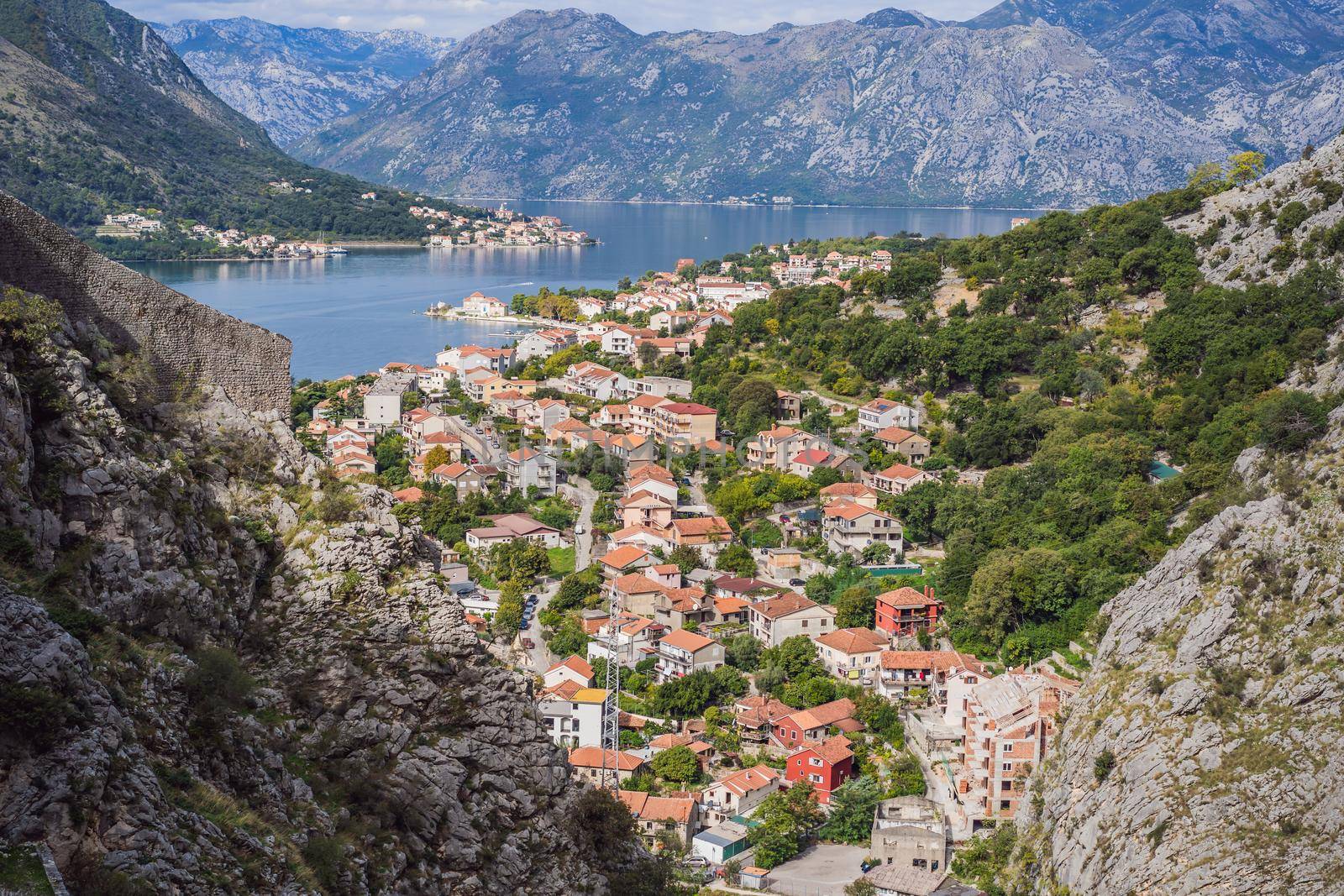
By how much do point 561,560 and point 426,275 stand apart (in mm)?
42518

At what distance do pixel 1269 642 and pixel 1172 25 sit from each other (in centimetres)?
12969

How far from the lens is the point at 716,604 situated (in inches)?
704

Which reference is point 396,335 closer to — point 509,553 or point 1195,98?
point 509,553

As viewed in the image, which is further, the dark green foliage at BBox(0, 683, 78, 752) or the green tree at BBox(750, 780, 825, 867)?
the green tree at BBox(750, 780, 825, 867)

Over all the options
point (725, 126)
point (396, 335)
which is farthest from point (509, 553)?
point (725, 126)

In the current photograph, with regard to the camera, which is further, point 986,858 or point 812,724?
point 812,724

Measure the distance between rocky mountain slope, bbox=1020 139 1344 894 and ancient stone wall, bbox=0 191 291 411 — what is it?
8.04 meters

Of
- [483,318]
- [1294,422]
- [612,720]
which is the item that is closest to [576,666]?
[612,720]

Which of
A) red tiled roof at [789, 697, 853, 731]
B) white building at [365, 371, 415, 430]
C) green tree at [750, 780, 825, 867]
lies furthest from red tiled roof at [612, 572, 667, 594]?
white building at [365, 371, 415, 430]

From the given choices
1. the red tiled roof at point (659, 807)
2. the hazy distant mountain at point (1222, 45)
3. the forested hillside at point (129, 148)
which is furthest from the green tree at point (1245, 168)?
the hazy distant mountain at point (1222, 45)

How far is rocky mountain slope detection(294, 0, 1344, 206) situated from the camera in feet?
368

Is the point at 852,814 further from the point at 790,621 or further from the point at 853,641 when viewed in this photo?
the point at 790,621

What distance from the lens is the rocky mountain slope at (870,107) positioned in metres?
112

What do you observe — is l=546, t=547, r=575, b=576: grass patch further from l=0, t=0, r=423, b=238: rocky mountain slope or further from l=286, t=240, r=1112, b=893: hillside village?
l=0, t=0, r=423, b=238: rocky mountain slope
